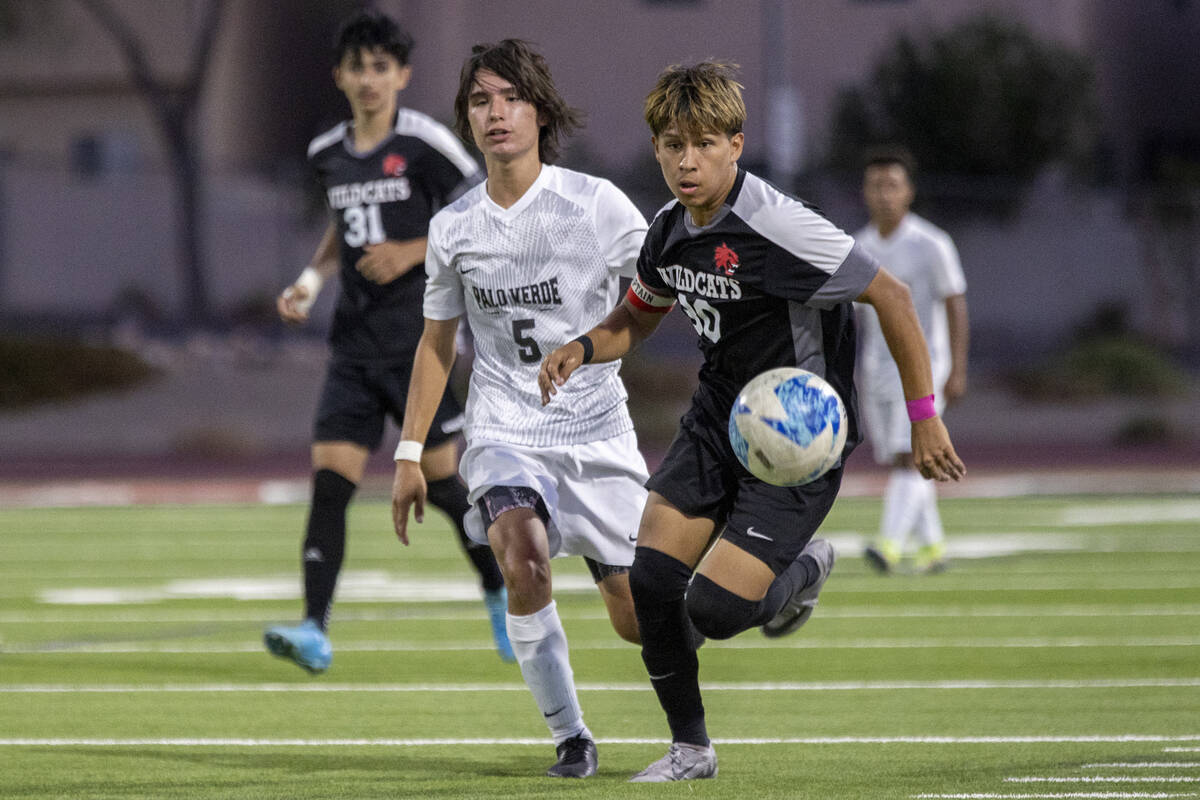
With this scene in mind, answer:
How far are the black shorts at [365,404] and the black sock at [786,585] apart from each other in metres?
2.57

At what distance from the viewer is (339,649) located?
9.63 meters

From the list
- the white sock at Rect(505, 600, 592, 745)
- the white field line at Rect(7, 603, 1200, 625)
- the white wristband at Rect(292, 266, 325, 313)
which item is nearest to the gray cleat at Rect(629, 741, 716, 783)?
the white sock at Rect(505, 600, 592, 745)

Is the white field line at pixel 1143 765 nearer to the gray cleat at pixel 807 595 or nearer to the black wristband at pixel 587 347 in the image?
the gray cleat at pixel 807 595

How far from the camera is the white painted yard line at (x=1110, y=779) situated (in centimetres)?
582

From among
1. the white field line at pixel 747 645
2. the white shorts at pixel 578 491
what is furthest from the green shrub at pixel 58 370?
the white shorts at pixel 578 491

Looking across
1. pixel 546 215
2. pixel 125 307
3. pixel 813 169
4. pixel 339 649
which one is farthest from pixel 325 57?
pixel 546 215

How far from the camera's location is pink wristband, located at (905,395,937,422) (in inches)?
222

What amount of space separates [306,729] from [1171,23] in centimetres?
3524

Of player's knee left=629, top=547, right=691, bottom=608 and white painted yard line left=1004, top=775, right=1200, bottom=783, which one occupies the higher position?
player's knee left=629, top=547, right=691, bottom=608

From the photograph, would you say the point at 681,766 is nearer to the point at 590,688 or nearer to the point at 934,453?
the point at 934,453

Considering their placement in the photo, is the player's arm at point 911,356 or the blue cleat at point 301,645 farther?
the blue cleat at point 301,645

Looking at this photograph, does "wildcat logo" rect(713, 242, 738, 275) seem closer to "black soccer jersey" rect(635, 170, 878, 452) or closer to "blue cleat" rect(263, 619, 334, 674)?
"black soccer jersey" rect(635, 170, 878, 452)

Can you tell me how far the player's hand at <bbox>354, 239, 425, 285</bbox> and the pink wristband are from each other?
3211 millimetres

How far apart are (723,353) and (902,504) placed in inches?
257
